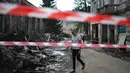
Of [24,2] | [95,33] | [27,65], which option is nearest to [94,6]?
[95,33]

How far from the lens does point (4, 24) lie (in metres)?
15.6

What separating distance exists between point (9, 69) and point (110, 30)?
78.7ft

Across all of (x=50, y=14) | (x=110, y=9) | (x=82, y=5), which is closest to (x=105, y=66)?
(x=50, y=14)

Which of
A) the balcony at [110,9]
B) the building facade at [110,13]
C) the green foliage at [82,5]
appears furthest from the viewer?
the green foliage at [82,5]

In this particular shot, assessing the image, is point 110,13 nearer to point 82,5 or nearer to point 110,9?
point 110,9

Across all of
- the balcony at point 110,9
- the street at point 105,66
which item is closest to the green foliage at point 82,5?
the balcony at point 110,9

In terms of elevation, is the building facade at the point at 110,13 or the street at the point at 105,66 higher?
the building facade at the point at 110,13

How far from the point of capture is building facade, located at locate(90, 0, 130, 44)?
80.5 feet

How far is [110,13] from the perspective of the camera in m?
→ 30.0

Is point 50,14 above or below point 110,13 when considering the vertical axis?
below

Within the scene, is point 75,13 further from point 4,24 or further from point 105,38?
point 105,38

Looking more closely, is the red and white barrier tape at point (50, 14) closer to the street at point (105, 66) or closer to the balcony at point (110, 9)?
the street at point (105, 66)

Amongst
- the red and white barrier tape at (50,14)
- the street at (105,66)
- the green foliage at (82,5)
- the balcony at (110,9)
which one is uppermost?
the green foliage at (82,5)

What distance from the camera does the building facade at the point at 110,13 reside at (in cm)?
2454
